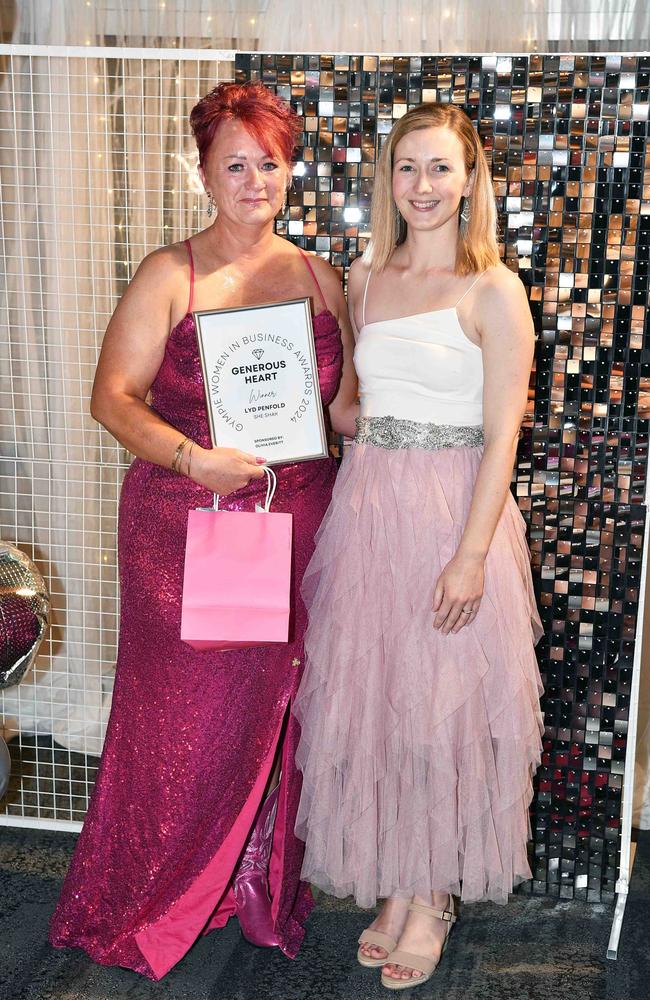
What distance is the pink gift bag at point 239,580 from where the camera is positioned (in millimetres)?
2008

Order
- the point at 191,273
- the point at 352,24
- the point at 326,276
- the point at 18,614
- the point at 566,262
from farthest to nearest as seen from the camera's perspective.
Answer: the point at 352,24 < the point at 566,262 < the point at 326,276 < the point at 191,273 < the point at 18,614

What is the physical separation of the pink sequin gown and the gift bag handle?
0.04m

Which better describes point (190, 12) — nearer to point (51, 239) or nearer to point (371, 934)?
point (51, 239)

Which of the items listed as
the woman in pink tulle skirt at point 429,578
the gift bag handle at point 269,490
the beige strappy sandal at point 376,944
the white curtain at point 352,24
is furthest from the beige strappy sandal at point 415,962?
the white curtain at point 352,24

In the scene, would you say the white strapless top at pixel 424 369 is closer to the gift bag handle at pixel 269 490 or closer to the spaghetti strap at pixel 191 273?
the gift bag handle at pixel 269 490

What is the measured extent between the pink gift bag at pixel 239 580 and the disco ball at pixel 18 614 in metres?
0.35

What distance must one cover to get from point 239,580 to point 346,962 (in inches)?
37.3

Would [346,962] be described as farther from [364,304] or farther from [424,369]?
[364,304]

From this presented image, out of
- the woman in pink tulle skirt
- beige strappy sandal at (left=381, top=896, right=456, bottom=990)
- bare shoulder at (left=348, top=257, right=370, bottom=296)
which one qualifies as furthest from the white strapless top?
beige strappy sandal at (left=381, top=896, right=456, bottom=990)

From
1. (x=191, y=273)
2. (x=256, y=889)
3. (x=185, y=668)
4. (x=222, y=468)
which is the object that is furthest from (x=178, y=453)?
(x=256, y=889)

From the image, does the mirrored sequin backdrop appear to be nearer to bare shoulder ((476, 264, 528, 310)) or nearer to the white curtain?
bare shoulder ((476, 264, 528, 310))

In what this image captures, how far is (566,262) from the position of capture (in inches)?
94.7

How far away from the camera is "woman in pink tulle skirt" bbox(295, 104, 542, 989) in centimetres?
202

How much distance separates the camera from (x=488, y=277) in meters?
2.03
